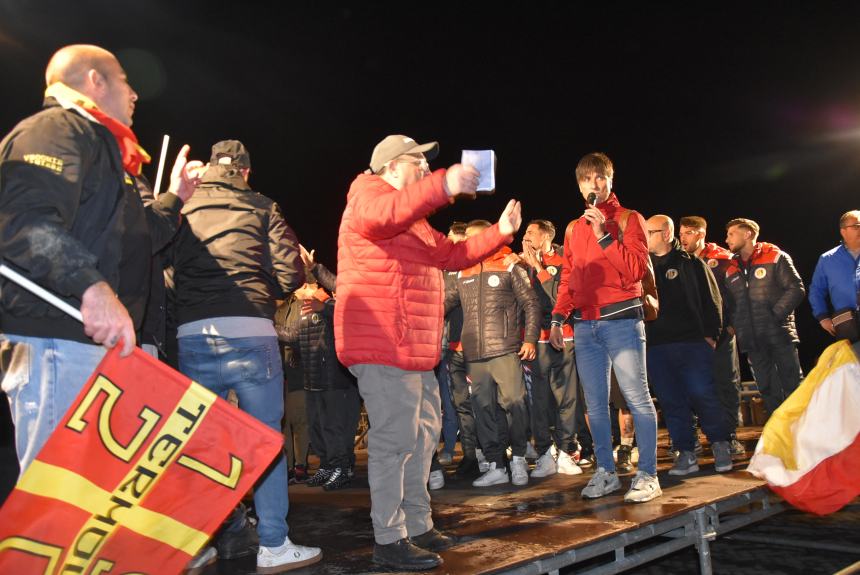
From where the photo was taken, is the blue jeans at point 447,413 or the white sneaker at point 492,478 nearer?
the white sneaker at point 492,478

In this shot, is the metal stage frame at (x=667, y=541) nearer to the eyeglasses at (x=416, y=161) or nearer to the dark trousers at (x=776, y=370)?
the eyeglasses at (x=416, y=161)

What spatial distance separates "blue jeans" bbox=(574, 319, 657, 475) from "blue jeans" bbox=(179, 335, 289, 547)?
2.18m

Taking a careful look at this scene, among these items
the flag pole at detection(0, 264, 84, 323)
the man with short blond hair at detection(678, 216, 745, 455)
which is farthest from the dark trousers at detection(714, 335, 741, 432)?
the flag pole at detection(0, 264, 84, 323)

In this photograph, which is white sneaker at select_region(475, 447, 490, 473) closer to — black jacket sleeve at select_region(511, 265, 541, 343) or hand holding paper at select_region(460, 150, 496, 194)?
black jacket sleeve at select_region(511, 265, 541, 343)

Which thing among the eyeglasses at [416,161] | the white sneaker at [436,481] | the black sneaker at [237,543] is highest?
the eyeglasses at [416,161]

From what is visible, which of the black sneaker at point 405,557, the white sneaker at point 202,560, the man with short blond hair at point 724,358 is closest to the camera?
the black sneaker at point 405,557

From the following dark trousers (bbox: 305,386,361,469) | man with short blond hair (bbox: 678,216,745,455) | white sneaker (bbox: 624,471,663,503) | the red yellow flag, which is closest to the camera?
the red yellow flag

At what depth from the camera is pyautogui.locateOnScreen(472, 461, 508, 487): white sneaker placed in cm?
568

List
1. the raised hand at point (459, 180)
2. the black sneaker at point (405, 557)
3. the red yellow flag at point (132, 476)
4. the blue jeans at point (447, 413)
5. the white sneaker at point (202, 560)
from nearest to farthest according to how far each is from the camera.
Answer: the red yellow flag at point (132, 476), the raised hand at point (459, 180), the black sneaker at point (405, 557), the white sneaker at point (202, 560), the blue jeans at point (447, 413)

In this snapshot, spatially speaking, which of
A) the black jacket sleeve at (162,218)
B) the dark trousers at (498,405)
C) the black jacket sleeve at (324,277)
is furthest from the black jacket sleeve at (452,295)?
the black jacket sleeve at (162,218)

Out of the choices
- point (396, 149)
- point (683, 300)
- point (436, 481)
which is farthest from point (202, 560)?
point (683, 300)

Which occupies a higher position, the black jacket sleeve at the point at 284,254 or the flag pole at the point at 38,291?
the black jacket sleeve at the point at 284,254

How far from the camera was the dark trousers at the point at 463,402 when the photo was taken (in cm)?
663

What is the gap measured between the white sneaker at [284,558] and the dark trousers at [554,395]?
3.59 m
